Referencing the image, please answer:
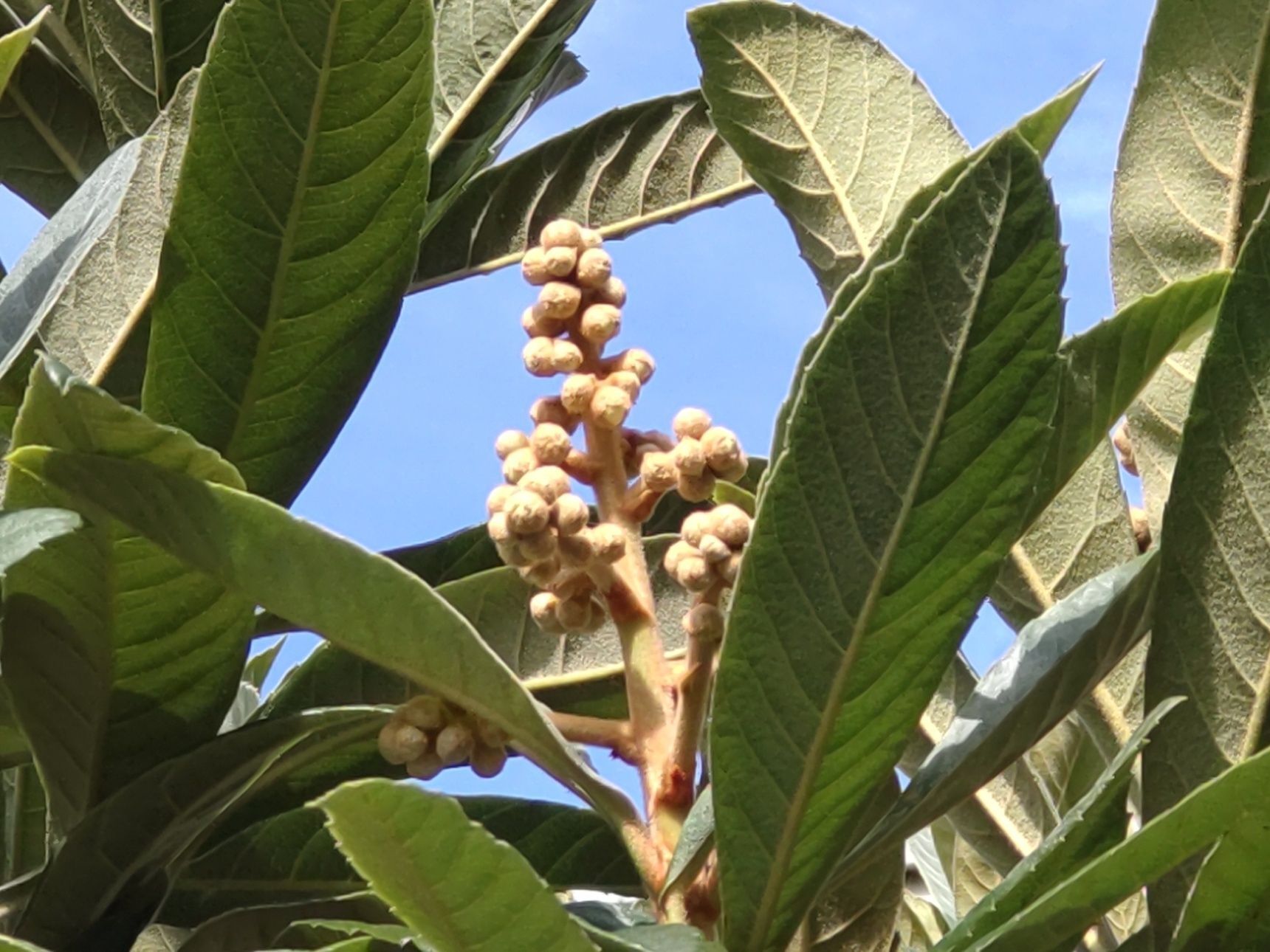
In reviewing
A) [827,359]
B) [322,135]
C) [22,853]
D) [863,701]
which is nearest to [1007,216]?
[827,359]

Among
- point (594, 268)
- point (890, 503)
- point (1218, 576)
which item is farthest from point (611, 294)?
point (1218, 576)

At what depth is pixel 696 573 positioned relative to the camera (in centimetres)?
92

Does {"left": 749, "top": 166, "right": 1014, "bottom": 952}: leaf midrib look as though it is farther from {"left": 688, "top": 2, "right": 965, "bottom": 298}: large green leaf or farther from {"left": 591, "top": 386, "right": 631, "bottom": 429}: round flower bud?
{"left": 688, "top": 2, "right": 965, "bottom": 298}: large green leaf

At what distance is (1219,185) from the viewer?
1.14m

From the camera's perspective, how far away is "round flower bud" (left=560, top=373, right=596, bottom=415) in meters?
0.97

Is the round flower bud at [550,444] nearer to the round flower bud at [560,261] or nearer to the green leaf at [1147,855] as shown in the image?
the round flower bud at [560,261]

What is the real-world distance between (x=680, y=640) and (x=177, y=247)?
17.2 inches

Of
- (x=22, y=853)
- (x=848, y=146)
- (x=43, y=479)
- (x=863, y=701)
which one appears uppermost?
(x=848, y=146)

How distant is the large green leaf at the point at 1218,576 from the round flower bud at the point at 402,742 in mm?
404

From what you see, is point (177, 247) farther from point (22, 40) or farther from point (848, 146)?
point (848, 146)

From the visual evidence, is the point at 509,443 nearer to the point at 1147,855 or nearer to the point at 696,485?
the point at 696,485

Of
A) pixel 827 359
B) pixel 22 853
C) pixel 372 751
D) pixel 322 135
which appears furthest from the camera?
pixel 22 853

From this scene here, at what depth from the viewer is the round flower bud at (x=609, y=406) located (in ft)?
3.16

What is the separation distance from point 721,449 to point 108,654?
1.23 feet
